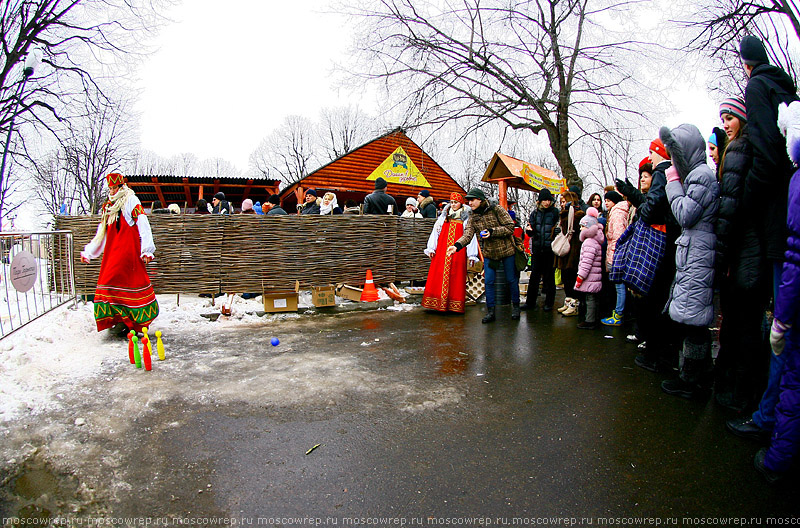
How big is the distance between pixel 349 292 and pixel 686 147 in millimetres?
6083

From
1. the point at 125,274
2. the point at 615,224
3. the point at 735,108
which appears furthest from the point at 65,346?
the point at 615,224

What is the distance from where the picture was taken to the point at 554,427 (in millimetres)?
3057

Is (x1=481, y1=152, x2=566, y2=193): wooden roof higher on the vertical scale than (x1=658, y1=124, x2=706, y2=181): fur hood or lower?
higher

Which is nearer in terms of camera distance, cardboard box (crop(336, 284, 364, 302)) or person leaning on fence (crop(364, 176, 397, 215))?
cardboard box (crop(336, 284, 364, 302))

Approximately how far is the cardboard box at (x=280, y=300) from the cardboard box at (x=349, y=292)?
1.14 metres

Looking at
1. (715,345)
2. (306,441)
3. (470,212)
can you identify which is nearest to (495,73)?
(470,212)

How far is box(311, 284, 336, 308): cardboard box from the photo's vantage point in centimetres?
770

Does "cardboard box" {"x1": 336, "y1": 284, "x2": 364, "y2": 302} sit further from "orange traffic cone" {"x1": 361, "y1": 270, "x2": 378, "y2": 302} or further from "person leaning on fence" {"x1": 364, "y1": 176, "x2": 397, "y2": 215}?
"person leaning on fence" {"x1": 364, "y1": 176, "x2": 397, "y2": 215}

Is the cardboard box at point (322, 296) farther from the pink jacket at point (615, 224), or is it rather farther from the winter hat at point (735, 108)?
the winter hat at point (735, 108)

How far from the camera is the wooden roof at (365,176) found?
66.9ft

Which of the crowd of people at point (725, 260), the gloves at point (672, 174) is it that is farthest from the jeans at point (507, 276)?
the gloves at point (672, 174)

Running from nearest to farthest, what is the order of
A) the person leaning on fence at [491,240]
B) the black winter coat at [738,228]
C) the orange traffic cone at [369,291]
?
the black winter coat at [738,228] → the person leaning on fence at [491,240] → the orange traffic cone at [369,291]

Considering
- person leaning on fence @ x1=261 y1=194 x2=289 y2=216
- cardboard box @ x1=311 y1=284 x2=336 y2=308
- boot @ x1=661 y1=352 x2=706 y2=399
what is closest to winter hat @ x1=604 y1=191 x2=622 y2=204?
boot @ x1=661 y1=352 x2=706 y2=399

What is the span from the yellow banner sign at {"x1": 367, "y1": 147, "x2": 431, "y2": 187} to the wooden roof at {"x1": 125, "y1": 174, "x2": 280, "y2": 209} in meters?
5.33
